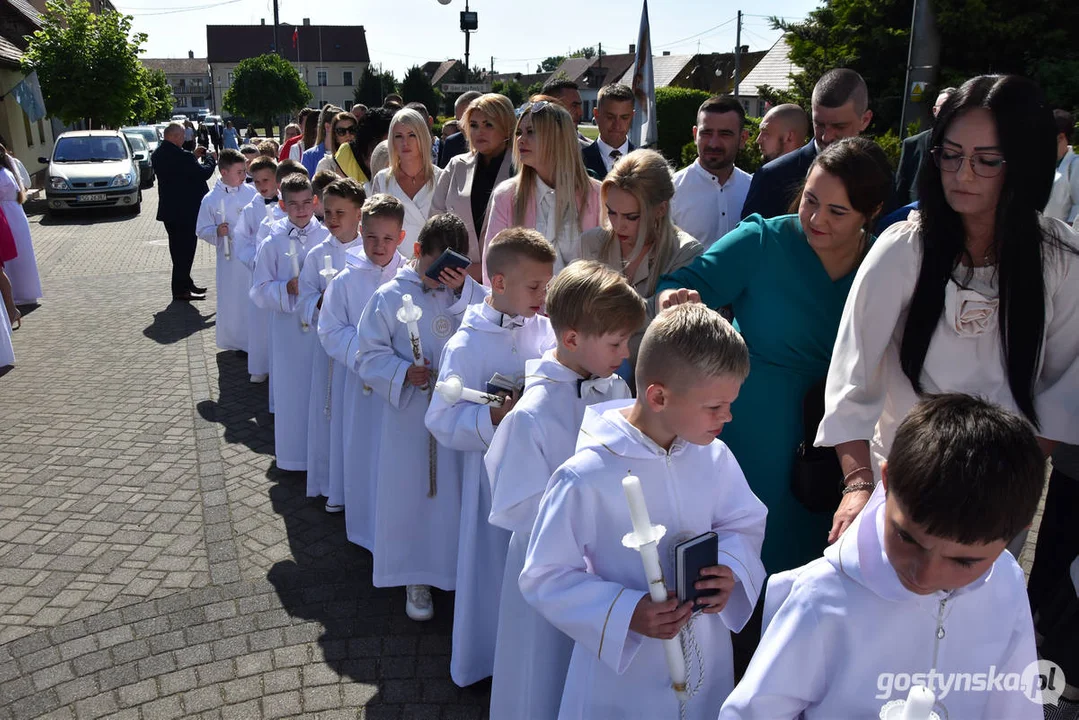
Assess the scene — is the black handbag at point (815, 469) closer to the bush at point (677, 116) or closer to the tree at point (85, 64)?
the bush at point (677, 116)

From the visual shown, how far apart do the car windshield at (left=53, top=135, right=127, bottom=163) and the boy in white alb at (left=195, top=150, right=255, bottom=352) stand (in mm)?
15234

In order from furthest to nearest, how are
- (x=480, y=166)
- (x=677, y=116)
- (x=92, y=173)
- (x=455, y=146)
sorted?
1. (x=677, y=116)
2. (x=92, y=173)
3. (x=455, y=146)
4. (x=480, y=166)

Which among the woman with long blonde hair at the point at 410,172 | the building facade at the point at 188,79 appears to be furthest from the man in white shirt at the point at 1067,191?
the building facade at the point at 188,79

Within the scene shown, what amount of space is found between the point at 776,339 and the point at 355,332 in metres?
2.40

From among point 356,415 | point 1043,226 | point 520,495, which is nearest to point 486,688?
point 520,495

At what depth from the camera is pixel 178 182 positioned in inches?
460

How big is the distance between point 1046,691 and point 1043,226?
1.39 metres

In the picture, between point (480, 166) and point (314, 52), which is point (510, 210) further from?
point (314, 52)

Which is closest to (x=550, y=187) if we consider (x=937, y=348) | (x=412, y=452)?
(x=412, y=452)

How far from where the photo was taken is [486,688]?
3631mm

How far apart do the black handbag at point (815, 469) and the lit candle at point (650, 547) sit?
1.00 m

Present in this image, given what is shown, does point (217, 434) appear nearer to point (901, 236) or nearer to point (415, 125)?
point (415, 125)

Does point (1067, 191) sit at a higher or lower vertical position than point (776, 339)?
higher

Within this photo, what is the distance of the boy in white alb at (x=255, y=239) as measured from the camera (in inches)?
319
